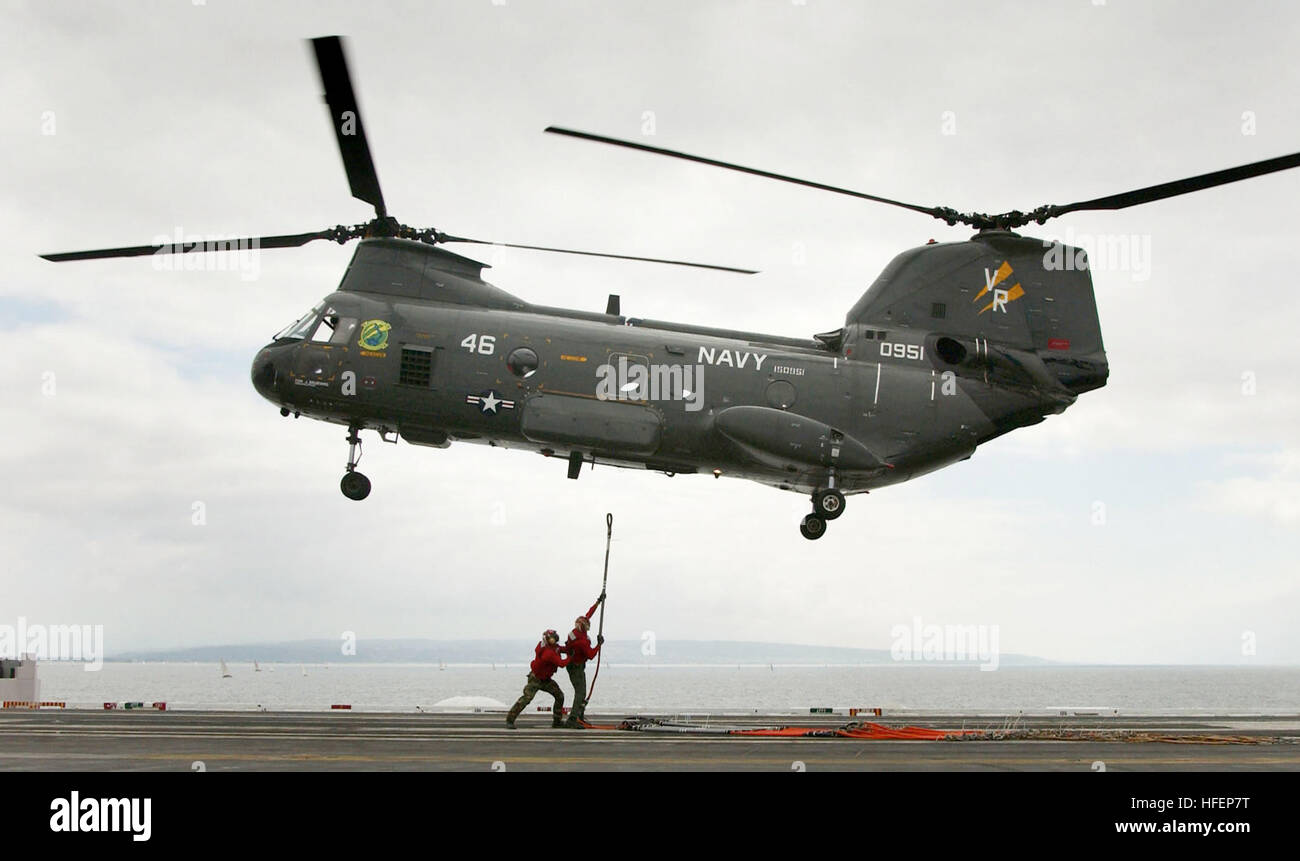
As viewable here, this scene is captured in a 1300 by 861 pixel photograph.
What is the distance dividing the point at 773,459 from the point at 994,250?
698 cm

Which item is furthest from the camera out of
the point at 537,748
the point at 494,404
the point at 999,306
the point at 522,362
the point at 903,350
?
the point at 999,306

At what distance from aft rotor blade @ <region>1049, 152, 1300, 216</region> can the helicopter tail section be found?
9.71 feet

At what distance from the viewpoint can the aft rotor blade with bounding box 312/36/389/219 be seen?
713 inches

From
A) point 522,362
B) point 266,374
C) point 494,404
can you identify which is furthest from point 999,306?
point 266,374

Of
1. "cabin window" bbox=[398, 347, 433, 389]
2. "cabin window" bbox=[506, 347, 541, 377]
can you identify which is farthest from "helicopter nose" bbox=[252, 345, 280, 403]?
"cabin window" bbox=[506, 347, 541, 377]

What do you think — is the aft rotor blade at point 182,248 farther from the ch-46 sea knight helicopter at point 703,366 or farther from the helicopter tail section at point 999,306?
the helicopter tail section at point 999,306

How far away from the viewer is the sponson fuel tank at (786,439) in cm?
2173

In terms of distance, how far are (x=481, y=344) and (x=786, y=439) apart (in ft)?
21.1

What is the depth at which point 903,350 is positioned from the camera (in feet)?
76.6

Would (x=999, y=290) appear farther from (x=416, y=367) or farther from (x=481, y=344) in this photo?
(x=416, y=367)

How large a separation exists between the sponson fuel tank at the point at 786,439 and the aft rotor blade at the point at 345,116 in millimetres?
8439

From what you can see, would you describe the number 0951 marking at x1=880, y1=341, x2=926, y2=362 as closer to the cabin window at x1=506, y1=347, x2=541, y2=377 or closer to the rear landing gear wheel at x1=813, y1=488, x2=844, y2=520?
the rear landing gear wheel at x1=813, y1=488, x2=844, y2=520
